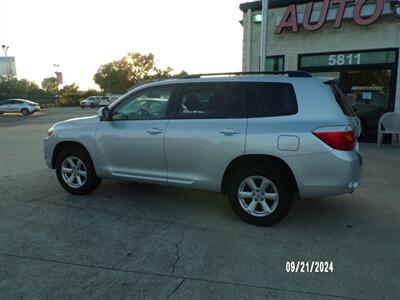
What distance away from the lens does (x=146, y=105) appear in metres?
4.78

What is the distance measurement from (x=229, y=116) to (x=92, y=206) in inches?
92.8

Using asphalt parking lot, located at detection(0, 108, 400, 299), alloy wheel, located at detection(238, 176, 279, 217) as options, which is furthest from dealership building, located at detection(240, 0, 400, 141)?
alloy wheel, located at detection(238, 176, 279, 217)

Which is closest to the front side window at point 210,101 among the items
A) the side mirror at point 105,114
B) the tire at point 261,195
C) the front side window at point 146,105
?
the front side window at point 146,105

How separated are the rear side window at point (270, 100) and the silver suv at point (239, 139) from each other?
0.01 m

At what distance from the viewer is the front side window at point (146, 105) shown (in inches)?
180

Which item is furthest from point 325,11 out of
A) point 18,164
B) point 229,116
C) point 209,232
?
point 18,164

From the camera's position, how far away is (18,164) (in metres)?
7.60

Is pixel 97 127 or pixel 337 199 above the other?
pixel 97 127

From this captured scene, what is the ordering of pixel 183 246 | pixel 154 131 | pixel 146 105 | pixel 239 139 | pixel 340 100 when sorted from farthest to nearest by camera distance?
1. pixel 146 105
2. pixel 154 131
3. pixel 340 100
4. pixel 239 139
5. pixel 183 246

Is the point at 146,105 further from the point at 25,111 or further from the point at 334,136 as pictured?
the point at 25,111

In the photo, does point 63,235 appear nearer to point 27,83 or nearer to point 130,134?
point 130,134

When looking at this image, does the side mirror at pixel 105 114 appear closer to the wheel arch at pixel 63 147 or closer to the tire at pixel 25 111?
the wheel arch at pixel 63 147

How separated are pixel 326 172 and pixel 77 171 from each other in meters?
3.61
